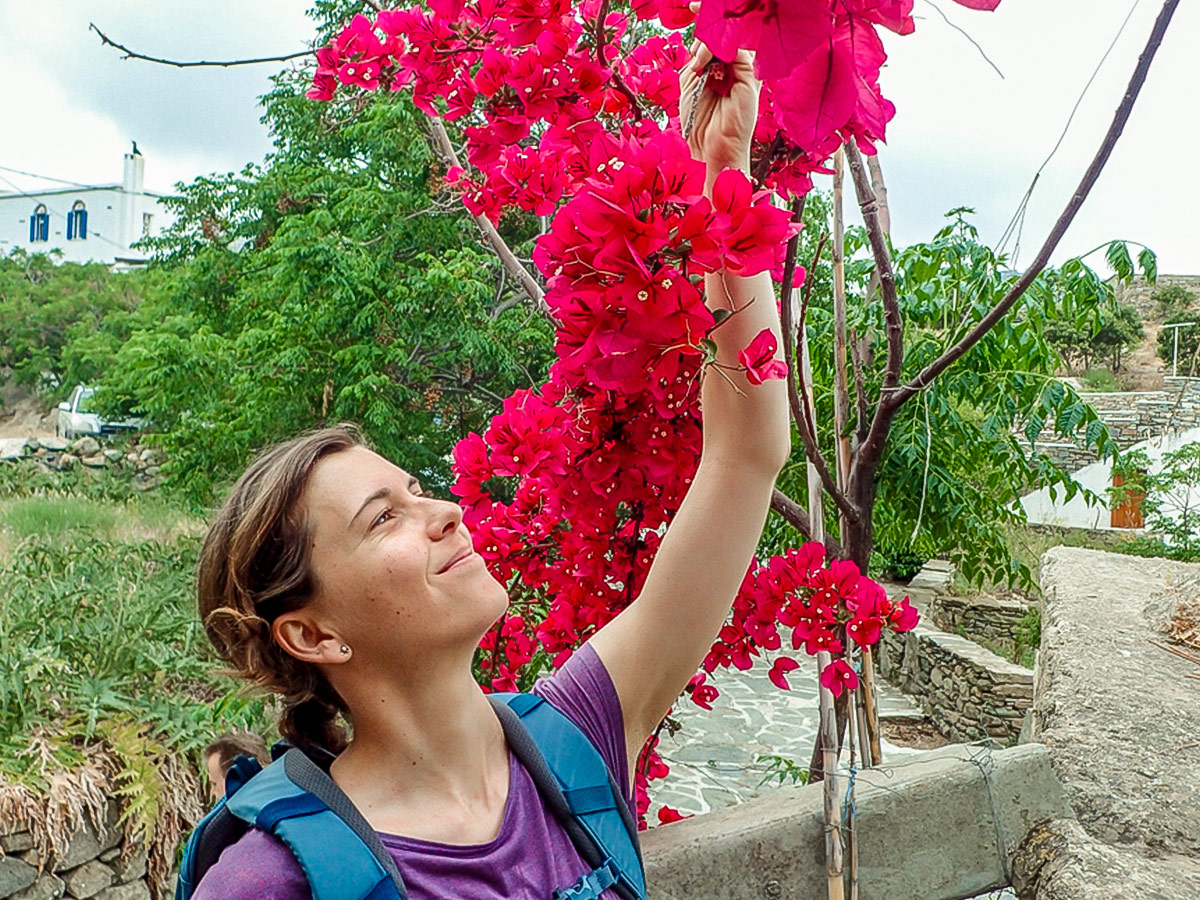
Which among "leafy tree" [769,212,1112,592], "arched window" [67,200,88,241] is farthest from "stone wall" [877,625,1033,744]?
"arched window" [67,200,88,241]

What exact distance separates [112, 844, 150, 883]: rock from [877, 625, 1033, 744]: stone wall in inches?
176

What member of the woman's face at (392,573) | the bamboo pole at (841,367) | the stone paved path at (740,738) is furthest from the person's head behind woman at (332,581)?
the stone paved path at (740,738)

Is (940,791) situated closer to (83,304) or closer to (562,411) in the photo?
(562,411)

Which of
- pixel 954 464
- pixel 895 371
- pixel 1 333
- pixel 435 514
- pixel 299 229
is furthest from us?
pixel 1 333

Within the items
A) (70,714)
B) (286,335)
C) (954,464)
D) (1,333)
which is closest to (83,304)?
(1,333)

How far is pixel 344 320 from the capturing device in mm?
6035

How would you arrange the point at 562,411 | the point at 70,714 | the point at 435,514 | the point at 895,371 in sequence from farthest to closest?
the point at 70,714
the point at 895,371
the point at 562,411
the point at 435,514

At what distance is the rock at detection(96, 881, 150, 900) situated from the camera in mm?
3096

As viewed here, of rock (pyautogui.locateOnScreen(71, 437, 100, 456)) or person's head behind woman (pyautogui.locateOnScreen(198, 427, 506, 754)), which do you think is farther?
rock (pyautogui.locateOnScreen(71, 437, 100, 456))

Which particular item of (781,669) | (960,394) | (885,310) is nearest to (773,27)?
(885,310)

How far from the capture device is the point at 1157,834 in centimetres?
195

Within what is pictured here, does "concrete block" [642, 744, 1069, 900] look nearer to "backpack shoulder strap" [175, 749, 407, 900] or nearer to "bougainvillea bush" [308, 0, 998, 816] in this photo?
"bougainvillea bush" [308, 0, 998, 816]

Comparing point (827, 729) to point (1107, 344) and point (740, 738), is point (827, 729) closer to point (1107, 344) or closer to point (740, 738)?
point (740, 738)

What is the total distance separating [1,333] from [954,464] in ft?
56.7
